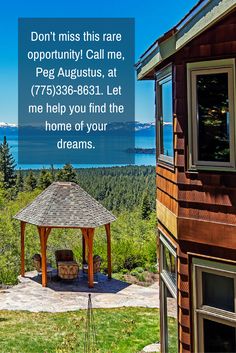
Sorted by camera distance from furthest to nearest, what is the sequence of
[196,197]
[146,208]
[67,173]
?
[67,173] → [146,208] → [196,197]

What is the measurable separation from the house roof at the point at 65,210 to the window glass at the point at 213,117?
30.3 ft

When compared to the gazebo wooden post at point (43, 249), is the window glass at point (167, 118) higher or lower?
higher

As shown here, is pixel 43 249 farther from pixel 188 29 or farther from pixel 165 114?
pixel 188 29

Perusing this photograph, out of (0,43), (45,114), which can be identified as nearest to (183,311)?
(45,114)

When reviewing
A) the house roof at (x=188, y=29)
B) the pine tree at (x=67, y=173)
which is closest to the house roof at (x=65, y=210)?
the house roof at (x=188, y=29)

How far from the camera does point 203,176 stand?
420 cm

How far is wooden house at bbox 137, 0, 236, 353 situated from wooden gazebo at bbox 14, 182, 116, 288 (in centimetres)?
869

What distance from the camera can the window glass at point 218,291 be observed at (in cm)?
398

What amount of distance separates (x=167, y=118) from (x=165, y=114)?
0.11 m

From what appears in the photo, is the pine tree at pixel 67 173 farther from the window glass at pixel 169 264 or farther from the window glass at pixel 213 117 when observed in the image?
the window glass at pixel 213 117

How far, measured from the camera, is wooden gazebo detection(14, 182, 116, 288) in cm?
1325

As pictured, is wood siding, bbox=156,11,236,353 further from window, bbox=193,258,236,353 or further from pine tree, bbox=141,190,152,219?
pine tree, bbox=141,190,152,219

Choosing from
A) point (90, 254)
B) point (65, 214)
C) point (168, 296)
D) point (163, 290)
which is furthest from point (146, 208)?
point (168, 296)

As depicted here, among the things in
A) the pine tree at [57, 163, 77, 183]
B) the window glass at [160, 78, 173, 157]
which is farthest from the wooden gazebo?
the pine tree at [57, 163, 77, 183]
